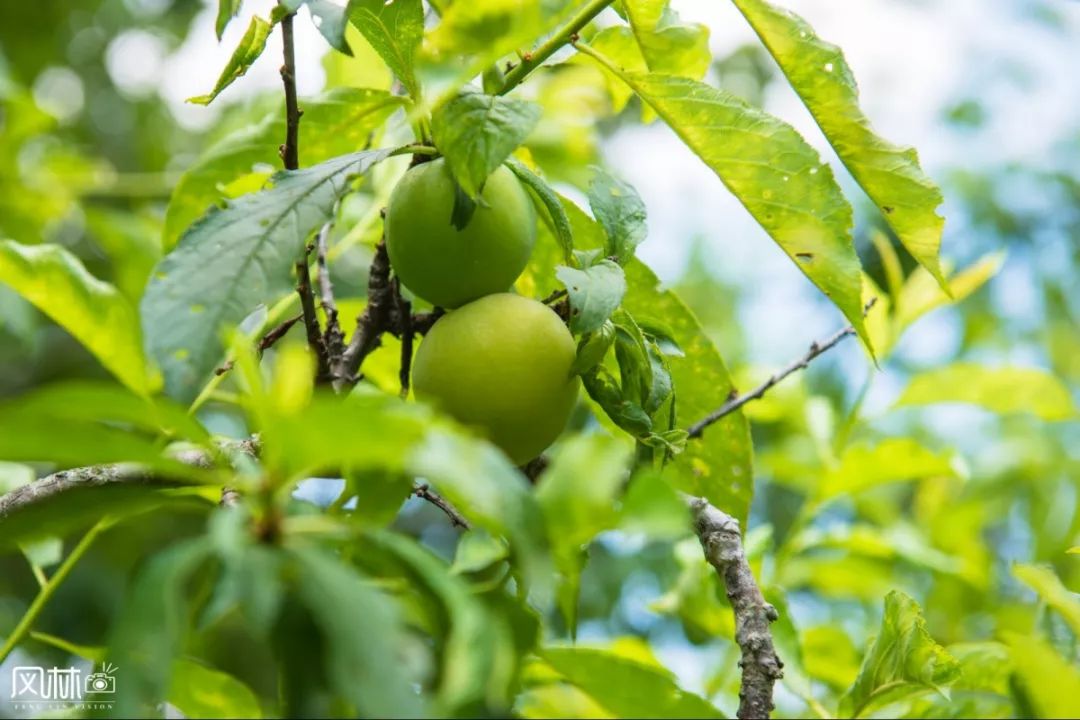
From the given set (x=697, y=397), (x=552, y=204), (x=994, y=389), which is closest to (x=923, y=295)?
(x=994, y=389)

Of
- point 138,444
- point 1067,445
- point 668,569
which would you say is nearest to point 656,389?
point 138,444

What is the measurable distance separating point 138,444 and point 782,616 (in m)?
0.72

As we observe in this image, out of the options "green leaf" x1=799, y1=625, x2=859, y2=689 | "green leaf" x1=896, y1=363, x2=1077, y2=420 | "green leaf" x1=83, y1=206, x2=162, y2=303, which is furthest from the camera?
"green leaf" x1=83, y1=206, x2=162, y2=303

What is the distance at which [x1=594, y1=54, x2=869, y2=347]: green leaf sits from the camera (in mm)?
776

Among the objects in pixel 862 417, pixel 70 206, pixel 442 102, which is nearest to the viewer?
pixel 442 102

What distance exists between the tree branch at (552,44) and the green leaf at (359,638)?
0.44 metres

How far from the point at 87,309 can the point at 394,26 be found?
1.46 ft

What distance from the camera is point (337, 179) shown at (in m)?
0.70

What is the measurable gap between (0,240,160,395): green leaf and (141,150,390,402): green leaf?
0.38 meters

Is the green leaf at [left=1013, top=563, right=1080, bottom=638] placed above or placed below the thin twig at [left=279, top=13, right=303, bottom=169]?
below

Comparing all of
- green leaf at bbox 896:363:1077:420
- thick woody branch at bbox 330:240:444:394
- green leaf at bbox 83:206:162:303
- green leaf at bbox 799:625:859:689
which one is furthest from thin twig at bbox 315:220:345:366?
green leaf at bbox 83:206:162:303

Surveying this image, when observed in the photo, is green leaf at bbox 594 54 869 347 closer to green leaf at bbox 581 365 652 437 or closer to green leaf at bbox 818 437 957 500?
green leaf at bbox 581 365 652 437

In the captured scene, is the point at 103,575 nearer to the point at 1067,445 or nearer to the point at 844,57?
the point at 1067,445

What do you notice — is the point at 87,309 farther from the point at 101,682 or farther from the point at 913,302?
the point at 913,302
